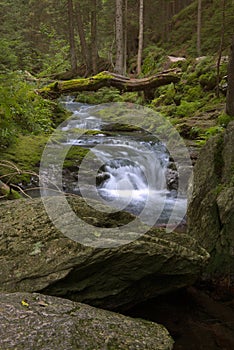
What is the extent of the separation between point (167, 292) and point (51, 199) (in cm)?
196

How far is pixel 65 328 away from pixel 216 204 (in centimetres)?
307

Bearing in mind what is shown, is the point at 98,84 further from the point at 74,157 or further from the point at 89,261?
the point at 89,261

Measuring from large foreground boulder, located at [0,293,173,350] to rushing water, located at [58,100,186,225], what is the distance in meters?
3.63

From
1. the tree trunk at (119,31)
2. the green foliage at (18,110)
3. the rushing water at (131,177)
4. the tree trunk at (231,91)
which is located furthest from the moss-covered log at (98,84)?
the tree trunk at (231,91)

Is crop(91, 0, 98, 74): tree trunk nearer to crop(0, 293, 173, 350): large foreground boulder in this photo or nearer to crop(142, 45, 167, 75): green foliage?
crop(142, 45, 167, 75): green foliage

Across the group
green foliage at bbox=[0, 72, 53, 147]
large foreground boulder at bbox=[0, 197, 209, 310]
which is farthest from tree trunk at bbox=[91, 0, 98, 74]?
large foreground boulder at bbox=[0, 197, 209, 310]

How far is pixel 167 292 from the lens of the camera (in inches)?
182

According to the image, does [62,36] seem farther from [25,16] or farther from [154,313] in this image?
[154,313]

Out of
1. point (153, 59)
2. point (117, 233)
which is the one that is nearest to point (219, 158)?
point (117, 233)

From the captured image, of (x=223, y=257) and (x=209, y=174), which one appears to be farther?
(x=209, y=174)

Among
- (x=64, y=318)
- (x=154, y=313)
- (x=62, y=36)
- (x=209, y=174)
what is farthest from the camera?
(x=62, y=36)

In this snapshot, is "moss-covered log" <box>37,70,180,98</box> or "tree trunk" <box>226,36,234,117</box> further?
"moss-covered log" <box>37,70,180,98</box>

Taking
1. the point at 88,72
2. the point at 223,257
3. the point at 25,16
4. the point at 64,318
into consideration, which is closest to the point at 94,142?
the point at 223,257

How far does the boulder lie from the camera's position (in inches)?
195
